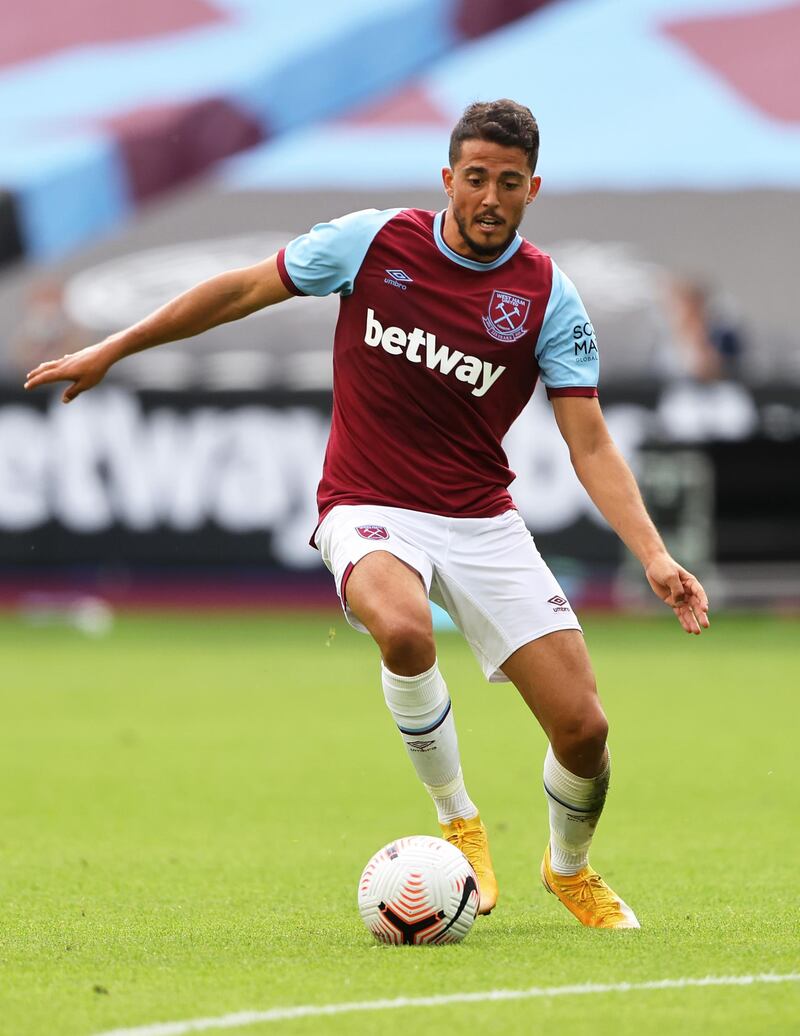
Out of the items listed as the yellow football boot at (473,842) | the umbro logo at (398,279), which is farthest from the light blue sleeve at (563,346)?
the yellow football boot at (473,842)

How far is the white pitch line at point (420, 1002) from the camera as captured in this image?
444 cm

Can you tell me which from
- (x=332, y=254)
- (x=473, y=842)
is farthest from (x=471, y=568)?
(x=332, y=254)

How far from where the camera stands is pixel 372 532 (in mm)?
6098

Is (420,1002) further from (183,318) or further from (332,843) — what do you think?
(332,843)

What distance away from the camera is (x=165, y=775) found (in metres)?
10.5

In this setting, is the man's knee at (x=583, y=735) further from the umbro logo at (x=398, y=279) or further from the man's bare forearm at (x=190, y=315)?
the man's bare forearm at (x=190, y=315)

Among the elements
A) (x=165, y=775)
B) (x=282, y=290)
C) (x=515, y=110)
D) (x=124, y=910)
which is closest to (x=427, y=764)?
(x=124, y=910)

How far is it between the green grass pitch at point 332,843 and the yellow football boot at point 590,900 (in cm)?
8

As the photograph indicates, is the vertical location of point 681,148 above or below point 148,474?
above

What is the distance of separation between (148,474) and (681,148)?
1045 centimetres

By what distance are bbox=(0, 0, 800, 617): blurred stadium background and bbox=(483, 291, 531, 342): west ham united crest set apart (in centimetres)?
1521

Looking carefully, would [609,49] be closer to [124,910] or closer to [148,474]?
[148,474]

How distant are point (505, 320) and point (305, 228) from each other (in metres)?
21.5

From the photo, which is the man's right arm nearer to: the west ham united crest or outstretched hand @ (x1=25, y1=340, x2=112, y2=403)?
outstretched hand @ (x1=25, y1=340, x2=112, y2=403)
